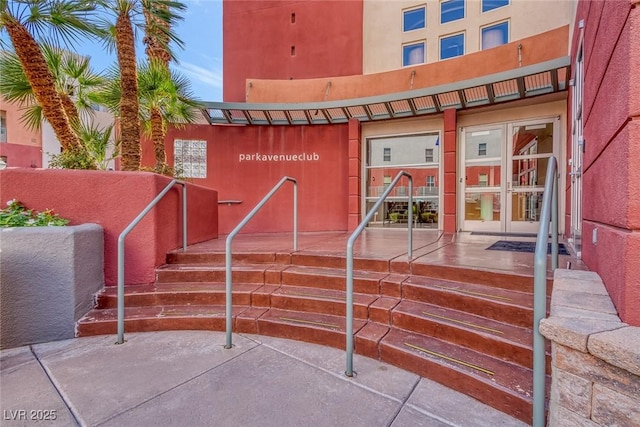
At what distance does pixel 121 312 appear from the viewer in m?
2.89

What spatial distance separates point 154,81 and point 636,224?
22.2 feet

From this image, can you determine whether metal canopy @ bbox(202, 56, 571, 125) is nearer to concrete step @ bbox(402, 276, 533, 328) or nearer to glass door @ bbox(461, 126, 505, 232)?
glass door @ bbox(461, 126, 505, 232)

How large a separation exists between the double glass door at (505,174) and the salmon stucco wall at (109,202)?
19.7 ft

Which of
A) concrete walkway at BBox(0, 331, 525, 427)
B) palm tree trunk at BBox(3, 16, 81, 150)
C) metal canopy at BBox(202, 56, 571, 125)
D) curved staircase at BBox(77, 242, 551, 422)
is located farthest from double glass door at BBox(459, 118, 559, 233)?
palm tree trunk at BBox(3, 16, 81, 150)

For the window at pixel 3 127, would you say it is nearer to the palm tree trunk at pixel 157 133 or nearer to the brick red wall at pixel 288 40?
the brick red wall at pixel 288 40

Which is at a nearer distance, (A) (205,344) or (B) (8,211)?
(A) (205,344)

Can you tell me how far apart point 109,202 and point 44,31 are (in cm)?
249

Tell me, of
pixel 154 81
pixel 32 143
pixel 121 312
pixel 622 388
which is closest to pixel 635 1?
pixel 622 388

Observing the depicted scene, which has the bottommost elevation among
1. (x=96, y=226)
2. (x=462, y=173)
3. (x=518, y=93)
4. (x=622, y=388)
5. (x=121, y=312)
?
(x=121, y=312)

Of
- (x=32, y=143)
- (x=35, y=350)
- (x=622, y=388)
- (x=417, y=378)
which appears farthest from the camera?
(x=32, y=143)

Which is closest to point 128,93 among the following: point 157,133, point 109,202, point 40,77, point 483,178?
point 40,77

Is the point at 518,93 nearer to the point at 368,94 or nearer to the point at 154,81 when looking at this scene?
the point at 368,94

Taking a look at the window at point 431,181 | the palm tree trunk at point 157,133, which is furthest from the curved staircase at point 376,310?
the window at point 431,181

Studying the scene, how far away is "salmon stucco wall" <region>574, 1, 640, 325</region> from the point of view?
4.44 ft
